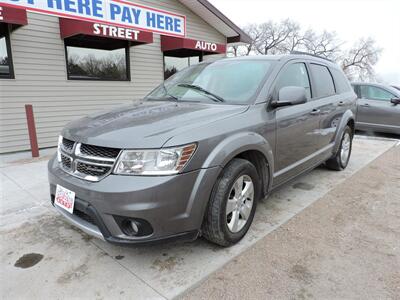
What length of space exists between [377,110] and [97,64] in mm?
7549

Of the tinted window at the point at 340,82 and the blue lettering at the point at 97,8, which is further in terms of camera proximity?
the blue lettering at the point at 97,8

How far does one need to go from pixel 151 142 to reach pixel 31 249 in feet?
5.35

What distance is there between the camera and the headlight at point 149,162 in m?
2.11

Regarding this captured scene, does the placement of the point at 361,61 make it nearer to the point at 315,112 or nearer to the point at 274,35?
the point at 274,35

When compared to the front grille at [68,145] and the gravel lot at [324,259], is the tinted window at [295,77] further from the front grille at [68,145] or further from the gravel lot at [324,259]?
the front grille at [68,145]

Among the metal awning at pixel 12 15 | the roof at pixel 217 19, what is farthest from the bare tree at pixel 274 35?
the metal awning at pixel 12 15

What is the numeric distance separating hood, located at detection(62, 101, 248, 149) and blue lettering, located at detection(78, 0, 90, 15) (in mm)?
4847

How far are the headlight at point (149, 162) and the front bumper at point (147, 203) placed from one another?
0.04 metres

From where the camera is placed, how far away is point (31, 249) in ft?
8.89

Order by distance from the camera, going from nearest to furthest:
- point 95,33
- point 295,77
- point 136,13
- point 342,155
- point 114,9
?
1. point 295,77
2. point 342,155
3. point 95,33
4. point 114,9
5. point 136,13

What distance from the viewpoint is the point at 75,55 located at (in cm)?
722

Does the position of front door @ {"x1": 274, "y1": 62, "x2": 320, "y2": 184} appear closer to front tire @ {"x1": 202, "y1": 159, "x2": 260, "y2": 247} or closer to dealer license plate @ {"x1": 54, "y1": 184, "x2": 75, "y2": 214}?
front tire @ {"x1": 202, "y1": 159, "x2": 260, "y2": 247}

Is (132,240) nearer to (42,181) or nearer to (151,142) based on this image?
(151,142)

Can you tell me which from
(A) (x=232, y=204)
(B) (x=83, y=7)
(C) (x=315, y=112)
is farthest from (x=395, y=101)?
(B) (x=83, y=7)
